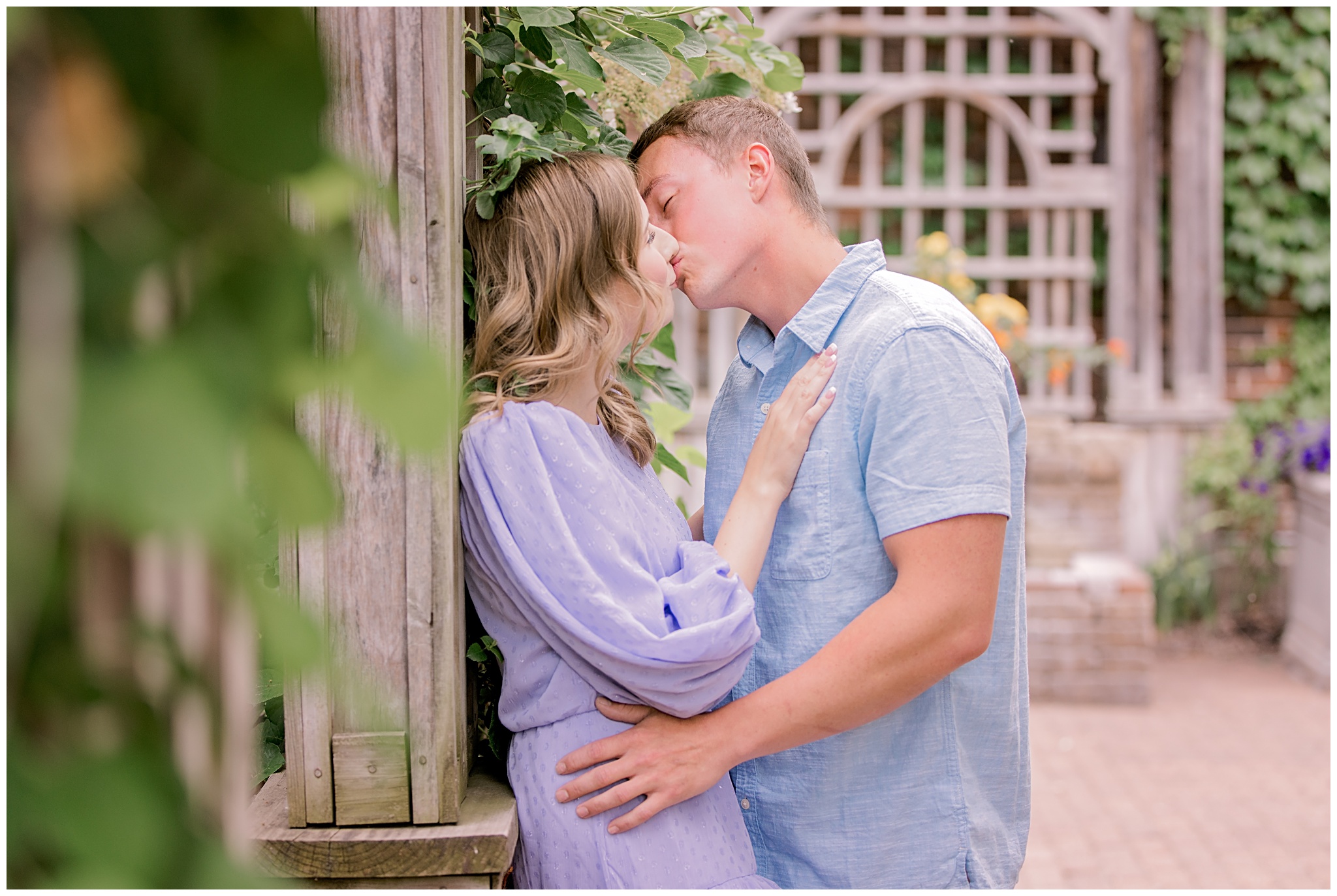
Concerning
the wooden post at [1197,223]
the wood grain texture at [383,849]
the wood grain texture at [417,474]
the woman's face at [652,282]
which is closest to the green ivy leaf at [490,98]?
the woman's face at [652,282]

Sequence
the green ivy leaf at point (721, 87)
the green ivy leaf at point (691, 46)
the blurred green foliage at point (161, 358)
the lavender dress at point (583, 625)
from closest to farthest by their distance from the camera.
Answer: the blurred green foliage at point (161, 358)
the lavender dress at point (583, 625)
the green ivy leaf at point (691, 46)
the green ivy leaf at point (721, 87)

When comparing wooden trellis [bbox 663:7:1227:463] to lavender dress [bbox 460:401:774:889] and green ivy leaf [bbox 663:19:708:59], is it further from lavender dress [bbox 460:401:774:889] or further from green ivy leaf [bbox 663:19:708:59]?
lavender dress [bbox 460:401:774:889]

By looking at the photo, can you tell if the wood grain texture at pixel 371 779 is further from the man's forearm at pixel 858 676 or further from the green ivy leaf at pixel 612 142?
the green ivy leaf at pixel 612 142

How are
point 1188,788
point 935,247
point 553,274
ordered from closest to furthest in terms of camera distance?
1. point 553,274
2. point 1188,788
3. point 935,247

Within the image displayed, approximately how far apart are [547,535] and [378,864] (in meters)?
0.36

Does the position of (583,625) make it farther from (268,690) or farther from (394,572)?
(268,690)

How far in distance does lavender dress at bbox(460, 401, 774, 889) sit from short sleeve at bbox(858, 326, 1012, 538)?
22 centimetres

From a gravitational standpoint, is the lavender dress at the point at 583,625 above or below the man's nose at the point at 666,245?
below

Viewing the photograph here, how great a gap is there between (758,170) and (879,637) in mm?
738

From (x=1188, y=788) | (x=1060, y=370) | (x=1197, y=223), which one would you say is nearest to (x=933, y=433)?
(x=1188, y=788)

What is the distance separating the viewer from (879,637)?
1.14m

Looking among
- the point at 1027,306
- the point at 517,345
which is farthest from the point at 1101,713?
the point at 517,345

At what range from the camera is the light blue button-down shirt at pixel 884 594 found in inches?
46.4

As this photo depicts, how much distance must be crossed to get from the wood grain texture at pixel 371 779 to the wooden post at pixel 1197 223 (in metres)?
5.53
